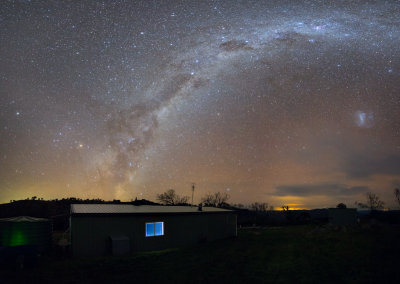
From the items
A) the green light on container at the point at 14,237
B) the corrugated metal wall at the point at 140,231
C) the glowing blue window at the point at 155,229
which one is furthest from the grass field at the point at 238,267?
the glowing blue window at the point at 155,229

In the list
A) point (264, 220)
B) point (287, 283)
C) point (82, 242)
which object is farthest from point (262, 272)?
point (264, 220)

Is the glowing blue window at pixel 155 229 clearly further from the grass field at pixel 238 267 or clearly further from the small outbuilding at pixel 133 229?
the grass field at pixel 238 267

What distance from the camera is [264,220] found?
45.2 m

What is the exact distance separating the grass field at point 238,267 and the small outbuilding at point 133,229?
5.21 ft

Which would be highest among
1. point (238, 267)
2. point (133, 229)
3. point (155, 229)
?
point (133, 229)

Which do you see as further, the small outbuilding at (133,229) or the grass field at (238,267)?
the small outbuilding at (133,229)

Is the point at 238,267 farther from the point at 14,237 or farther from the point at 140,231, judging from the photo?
the point at 14,237

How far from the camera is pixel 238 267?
13.3 meters

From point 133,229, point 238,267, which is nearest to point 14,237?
point 133,229

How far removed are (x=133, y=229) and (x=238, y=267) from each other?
8.30m

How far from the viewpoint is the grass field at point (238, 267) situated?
1129 cm

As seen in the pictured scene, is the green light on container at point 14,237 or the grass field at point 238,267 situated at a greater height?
the green light on container at point 14,237

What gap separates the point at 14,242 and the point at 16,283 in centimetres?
757

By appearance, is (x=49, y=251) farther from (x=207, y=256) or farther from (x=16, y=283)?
(x=207, y=256)
